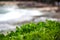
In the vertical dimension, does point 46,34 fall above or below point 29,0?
above

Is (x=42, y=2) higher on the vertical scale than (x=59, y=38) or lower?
lower

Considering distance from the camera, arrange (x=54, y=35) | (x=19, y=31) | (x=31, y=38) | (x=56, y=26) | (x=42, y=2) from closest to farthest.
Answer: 1. (x=31, y=38)
2. (x=54, y=35)
3. (x=19, y=31)
4. (x=56, y=26)
5. (x=42, y=2)

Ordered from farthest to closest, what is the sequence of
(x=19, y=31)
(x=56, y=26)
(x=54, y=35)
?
(x=56, y=26), (x=19, y=31), (x=54, y=35)

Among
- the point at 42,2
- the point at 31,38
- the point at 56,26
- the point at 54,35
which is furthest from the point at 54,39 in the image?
the point at 42,2

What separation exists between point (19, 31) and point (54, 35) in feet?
1.58

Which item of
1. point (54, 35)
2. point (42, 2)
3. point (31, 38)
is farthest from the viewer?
point (42, 2)

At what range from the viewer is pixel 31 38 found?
195 centimetres

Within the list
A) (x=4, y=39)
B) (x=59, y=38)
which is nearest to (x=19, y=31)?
(x=4, y=39)

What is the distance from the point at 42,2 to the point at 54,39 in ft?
18.9

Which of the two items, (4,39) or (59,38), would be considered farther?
(59,38)

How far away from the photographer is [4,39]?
1974 millimetres

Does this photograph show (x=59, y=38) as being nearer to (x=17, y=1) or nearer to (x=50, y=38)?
(x=50, y=38)

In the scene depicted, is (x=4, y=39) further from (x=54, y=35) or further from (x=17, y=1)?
(x=17, y=1)

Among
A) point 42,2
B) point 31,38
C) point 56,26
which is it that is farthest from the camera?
point 42,2
